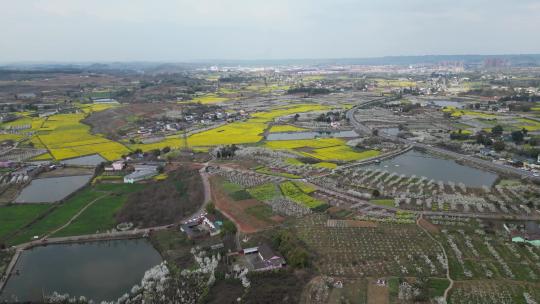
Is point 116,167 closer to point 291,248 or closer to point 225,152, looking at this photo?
point 225,152

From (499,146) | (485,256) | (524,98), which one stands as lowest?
(485,256)

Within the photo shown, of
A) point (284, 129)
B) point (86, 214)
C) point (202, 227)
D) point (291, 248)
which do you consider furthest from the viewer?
point (284, 129)

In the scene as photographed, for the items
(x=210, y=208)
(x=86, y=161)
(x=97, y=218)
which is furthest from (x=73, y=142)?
(x=210, y=208)

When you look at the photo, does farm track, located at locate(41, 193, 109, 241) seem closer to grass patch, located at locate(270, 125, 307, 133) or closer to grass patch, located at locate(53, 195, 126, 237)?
grass patch, located at locate(53, 195, 126, 237)

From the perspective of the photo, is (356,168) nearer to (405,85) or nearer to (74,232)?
(74,232)

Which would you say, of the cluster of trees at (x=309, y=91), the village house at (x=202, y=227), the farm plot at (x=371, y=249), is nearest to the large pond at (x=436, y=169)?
the farm plot at (x=371, y=249)

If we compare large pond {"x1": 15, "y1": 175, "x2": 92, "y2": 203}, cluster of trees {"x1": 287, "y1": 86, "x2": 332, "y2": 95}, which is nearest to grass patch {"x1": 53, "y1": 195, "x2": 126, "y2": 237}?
large pond {"x1": 15, "y1": 175, "x2": 92, "y2": 203}

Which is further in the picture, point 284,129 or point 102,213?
point 284,129
